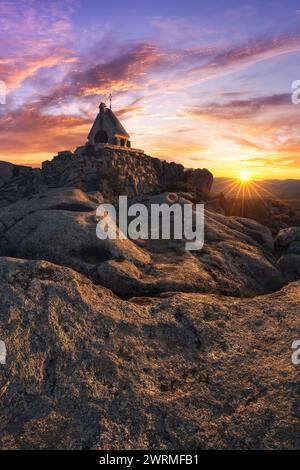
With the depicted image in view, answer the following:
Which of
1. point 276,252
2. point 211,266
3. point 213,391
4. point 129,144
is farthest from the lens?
point 129,144

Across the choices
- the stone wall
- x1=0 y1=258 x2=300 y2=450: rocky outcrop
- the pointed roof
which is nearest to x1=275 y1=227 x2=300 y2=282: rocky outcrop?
x1=0 y1=258 x2=300 y2=450: rocky outcrop

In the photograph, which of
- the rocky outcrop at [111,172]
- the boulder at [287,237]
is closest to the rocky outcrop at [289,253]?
the boulder at [287,237]

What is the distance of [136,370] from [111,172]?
1481 inches

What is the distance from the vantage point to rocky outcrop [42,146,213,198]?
144ft

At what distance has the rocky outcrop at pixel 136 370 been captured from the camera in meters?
9.05

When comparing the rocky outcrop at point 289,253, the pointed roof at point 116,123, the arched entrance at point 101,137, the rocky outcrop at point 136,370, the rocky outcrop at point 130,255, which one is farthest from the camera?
the arched entrance at point 101,137

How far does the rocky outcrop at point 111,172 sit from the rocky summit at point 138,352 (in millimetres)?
20578

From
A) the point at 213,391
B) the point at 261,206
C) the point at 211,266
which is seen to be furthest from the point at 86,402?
the point at 261,206

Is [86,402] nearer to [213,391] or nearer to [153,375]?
[153,375]

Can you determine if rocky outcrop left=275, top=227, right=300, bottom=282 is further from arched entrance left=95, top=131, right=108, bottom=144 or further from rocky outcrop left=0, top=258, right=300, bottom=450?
arched entrance left=95, top=131, right=108, bottom=144

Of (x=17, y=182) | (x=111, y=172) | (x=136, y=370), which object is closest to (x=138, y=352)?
(x=136, y=370)

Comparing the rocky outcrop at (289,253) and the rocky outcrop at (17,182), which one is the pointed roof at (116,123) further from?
the rocky outcrop at (289,253)

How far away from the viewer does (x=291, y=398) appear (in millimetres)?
9953

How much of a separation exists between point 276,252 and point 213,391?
64.4 ft
